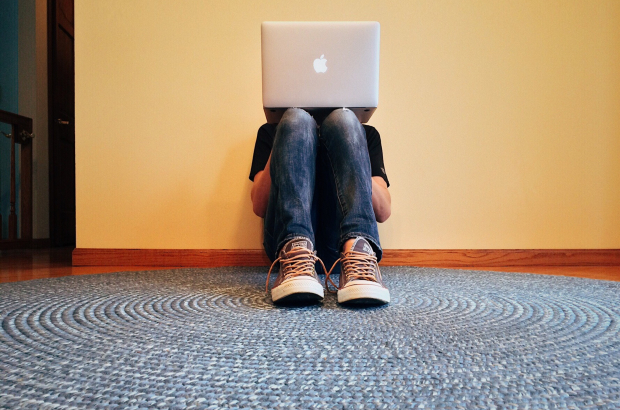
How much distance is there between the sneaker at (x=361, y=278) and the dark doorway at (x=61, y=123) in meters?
2.81

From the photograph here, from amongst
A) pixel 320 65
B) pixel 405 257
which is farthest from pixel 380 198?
pixel 405 257

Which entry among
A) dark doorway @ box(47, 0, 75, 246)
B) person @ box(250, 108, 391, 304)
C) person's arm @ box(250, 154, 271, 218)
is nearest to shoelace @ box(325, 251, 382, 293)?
person @ box(250, 108, 391, 304)

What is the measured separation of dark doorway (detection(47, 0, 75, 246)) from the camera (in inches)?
116

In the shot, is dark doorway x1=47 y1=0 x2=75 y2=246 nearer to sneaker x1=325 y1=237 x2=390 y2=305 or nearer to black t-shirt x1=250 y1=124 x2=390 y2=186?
black t-shirt x1=250 y1=124 x2=390 y2=186

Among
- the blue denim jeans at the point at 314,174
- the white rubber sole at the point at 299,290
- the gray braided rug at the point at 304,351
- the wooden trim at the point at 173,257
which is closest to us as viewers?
the gray braided rug at the point at 304,351

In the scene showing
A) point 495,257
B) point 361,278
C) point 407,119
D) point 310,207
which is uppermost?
point 407,119

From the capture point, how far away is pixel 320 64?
3.32 feet

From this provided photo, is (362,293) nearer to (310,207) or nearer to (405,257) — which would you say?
(310,207)

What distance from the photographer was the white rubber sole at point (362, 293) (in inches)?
29.0

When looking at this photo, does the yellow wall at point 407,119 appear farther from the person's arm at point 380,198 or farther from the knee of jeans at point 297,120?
the knee of jeans at point 297,120

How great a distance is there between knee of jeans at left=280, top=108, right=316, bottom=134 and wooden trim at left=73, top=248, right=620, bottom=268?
725 millimetres

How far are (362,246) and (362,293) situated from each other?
0.34 ft

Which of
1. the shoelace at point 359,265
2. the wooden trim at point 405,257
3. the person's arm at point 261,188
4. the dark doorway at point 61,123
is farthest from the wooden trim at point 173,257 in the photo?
the dark doorway at point 61,123

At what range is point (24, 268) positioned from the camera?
1500 millimetres
